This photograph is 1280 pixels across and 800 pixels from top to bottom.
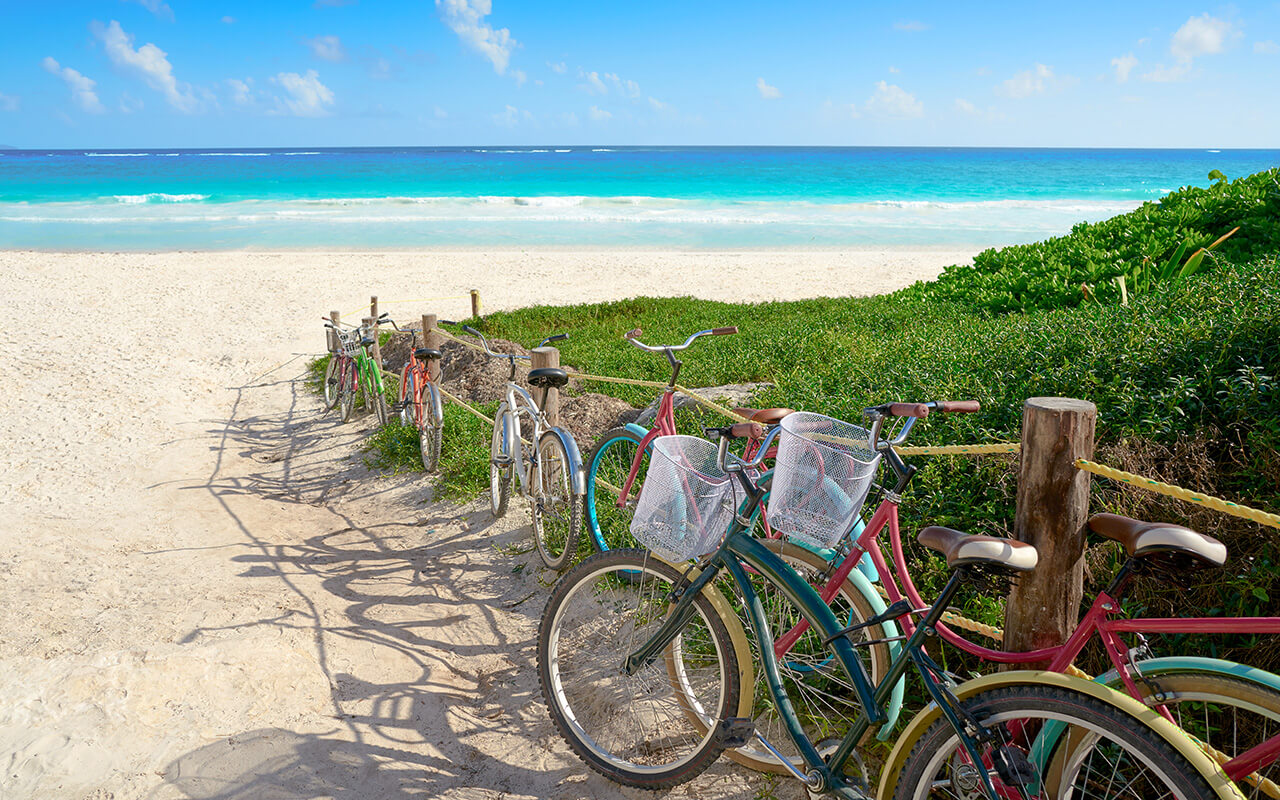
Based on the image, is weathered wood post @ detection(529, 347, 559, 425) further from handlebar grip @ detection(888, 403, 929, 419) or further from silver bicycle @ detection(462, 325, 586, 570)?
handlebar grip @ detection(888, 403, 929, 419)

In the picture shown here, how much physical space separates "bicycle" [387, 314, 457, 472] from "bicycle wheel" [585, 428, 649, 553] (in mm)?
1819

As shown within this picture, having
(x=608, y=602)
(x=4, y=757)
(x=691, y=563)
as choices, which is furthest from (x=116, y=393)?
(x=691, y=563)

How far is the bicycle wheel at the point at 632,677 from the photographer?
2773 mm

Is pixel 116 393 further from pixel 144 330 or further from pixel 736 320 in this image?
pixel 736 320

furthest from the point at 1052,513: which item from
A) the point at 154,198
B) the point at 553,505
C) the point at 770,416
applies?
the point at 154,198

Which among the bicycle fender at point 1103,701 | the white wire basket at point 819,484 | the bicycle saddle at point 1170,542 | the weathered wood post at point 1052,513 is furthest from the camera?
the white wire basket at point 819,484

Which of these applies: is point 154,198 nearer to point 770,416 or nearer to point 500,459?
point 500,459

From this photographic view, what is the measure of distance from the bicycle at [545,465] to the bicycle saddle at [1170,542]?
298 cm

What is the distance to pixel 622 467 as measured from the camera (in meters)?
5.14

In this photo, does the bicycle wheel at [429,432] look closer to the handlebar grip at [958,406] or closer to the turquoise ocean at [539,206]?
the handlebar grip at [958,406]

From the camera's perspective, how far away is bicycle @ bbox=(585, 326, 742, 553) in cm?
413

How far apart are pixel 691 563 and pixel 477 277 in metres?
17.2

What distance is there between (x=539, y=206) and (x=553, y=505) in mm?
37153

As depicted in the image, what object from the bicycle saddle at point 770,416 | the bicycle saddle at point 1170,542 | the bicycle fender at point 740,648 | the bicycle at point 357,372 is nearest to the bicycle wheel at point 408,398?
the bicycle at point 357,372
